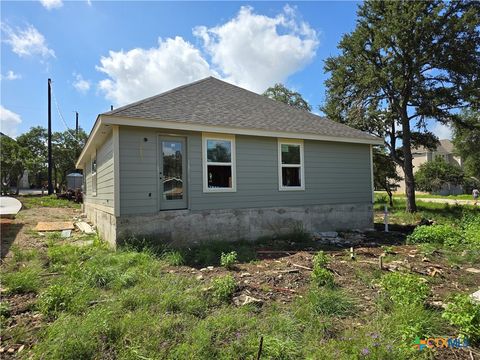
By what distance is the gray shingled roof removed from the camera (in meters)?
7.15

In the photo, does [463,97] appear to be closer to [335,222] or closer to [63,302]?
[335,222]

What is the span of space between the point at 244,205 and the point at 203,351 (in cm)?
550

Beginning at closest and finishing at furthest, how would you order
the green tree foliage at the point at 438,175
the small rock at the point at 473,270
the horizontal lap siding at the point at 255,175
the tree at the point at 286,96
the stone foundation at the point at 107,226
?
the small rock at the point at 473,270, the stone foundation at the point at 107,226, the horizontal lap siding at the point at 255,175, the tree at the point at 286,96, the green tree foliage at the point at 438,175

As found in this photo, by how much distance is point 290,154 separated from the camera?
888cm

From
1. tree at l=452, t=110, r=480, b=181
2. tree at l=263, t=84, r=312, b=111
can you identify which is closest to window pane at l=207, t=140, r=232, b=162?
tree at l=452, t=110, r=480, b=181

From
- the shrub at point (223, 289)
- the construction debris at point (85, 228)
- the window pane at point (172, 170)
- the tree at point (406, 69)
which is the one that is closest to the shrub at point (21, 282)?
the shrub at point (223, 289)

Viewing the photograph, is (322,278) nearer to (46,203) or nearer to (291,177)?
(291,177)

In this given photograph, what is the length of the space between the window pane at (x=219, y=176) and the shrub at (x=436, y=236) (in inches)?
205

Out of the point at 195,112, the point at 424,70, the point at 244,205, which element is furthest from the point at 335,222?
the point at 424,70

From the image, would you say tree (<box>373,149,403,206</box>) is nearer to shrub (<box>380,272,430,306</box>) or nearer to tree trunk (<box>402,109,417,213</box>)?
tree trunk (<box>402,109,417,213</box>)

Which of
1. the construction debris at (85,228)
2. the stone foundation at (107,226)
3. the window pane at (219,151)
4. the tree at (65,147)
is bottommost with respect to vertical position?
the construction debris at (85,228)

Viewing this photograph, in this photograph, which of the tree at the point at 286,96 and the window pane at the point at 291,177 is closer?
the window pane at the point at 291,177

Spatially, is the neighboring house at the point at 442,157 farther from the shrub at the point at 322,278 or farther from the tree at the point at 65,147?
the tree at the point at 65,147

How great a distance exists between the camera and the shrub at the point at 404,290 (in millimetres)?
3453
